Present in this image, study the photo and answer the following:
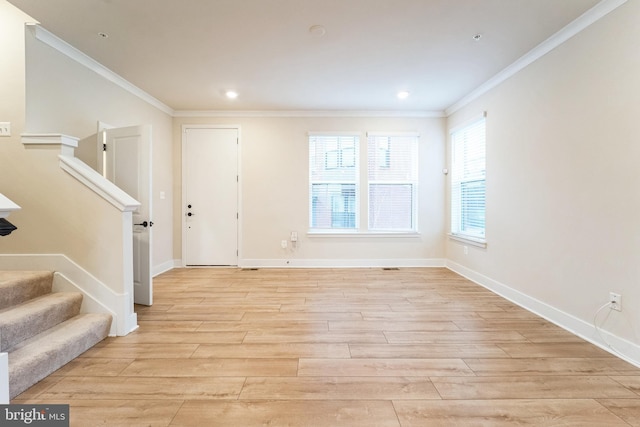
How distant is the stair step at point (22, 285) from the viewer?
2.09m

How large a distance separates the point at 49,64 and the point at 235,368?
326 centimetres

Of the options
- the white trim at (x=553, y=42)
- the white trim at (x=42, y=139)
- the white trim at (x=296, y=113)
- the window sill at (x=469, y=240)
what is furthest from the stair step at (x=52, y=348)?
the white trim at (x=553, y=42)

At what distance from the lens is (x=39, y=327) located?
6.79 feet

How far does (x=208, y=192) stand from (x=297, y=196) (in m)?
1.54

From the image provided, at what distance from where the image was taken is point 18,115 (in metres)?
2.43

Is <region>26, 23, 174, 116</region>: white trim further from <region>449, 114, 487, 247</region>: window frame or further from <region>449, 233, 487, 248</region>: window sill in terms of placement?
<region>449, 233, 487, 248</region>: window sill

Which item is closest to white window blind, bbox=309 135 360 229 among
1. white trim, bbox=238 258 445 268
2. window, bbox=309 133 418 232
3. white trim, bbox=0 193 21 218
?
window, bbox=309 133 418 232

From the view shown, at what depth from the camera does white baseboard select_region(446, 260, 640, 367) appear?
80.9 inches

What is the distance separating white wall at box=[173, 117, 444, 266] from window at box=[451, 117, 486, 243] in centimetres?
33

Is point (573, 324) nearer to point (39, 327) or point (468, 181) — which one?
point (468, 181)

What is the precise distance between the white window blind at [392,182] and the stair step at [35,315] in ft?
13.1

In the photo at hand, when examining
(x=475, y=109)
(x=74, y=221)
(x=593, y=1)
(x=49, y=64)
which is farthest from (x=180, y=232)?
(x=593, y=1)

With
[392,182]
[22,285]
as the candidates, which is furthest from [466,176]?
[22,285]

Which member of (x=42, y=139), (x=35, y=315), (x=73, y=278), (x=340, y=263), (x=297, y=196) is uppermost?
(x=42, y=139)
